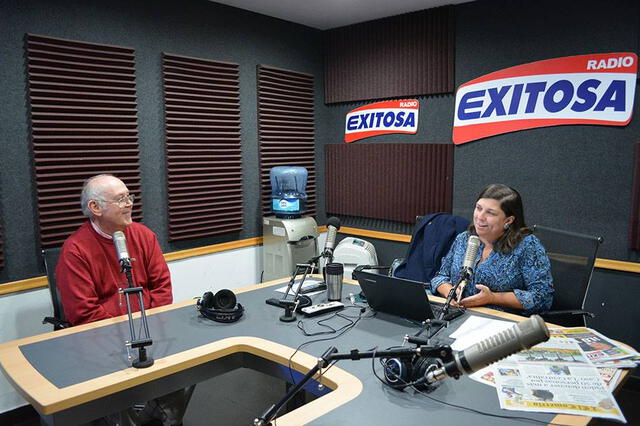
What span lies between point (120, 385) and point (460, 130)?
3.38 meters

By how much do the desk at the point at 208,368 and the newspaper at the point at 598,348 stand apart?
9.5 inches

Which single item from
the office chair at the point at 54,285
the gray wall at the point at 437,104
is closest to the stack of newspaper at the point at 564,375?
the gray wall at the point at 437,104

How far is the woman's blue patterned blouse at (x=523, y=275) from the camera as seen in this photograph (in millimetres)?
2428

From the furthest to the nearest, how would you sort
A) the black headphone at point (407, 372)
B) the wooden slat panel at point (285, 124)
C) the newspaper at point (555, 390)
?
the wooden slat panel at point (285, 124), the black headphone at point (407, 372), the newspaper at point (555, 390)

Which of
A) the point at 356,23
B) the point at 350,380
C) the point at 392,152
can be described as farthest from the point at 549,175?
the point at 350,380

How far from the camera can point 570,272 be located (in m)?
2.66

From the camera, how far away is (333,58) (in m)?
4.96

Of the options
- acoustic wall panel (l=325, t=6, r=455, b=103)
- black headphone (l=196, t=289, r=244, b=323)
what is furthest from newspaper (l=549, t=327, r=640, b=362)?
acoustic wall panel (l=325, t=6, r=455, b=103)

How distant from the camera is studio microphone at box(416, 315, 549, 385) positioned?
89 cm

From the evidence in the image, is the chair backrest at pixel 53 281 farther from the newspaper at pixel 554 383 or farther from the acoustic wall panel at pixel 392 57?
the acoustic wall panel at pixel 392 57

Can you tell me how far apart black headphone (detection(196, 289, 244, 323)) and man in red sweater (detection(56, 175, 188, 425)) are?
1.21 feet

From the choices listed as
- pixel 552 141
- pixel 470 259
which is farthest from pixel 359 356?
→ pixel 552 141

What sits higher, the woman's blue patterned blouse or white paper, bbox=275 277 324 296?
the woman's blue patterned blouse

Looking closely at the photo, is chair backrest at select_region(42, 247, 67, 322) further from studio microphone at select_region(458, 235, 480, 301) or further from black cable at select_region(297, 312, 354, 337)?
studio microphone at select_region(458, 235, 480, 301)
